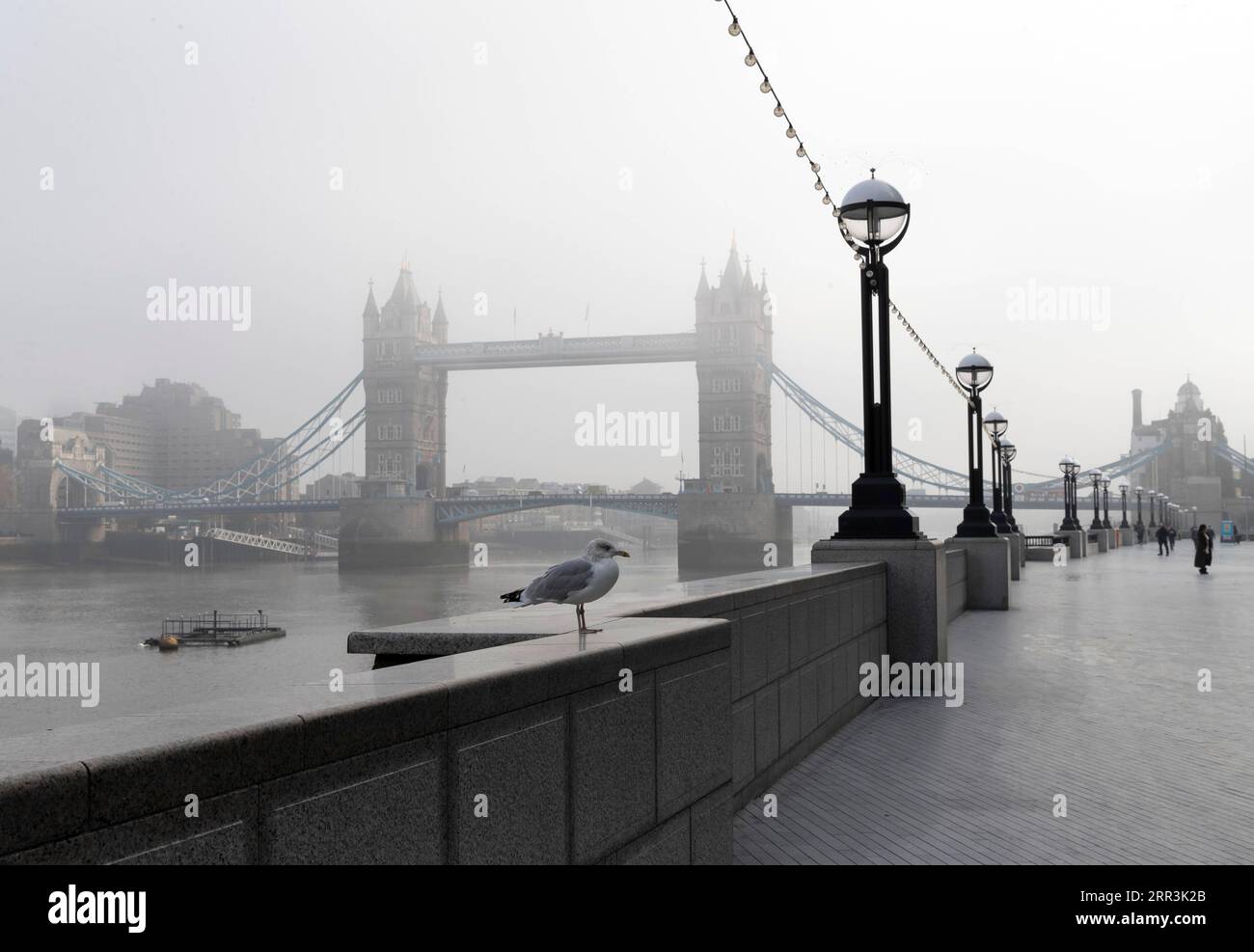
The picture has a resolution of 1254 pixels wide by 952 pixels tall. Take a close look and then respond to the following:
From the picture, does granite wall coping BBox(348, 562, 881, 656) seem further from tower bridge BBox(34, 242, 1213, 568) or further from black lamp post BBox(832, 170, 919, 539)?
tower bridge BBox(34, 242, 1213, 568)

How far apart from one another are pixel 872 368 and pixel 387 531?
252 ft

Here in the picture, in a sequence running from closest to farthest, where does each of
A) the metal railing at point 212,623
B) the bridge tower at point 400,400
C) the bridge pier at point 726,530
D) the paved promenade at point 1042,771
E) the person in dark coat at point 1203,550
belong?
Result: the paved promenade at point 1042,771, the person in dark coat at point 1203,550, the metal railing at point 212,623, the bridge pier at point 726,530, the bridge tower at point 400,400

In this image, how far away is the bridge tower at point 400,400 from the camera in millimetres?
100750

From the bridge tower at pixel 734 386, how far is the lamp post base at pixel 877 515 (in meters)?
79.3

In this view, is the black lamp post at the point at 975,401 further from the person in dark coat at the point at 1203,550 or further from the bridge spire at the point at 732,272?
the bridge spire at the point at 732,272

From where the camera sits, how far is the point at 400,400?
102312mm

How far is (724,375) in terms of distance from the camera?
94.6 meters

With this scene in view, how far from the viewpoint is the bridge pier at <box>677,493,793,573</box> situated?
248ft

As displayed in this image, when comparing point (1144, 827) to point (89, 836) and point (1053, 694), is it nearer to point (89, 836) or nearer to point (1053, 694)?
point (1053, 694)

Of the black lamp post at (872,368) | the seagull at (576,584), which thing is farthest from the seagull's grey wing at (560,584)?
the black lamp post at (872,368)

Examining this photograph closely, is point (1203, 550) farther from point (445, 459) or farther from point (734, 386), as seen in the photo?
point (445, 459)

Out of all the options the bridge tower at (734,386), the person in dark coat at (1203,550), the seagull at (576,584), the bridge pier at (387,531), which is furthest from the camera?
the bridge tower at (734,386)
